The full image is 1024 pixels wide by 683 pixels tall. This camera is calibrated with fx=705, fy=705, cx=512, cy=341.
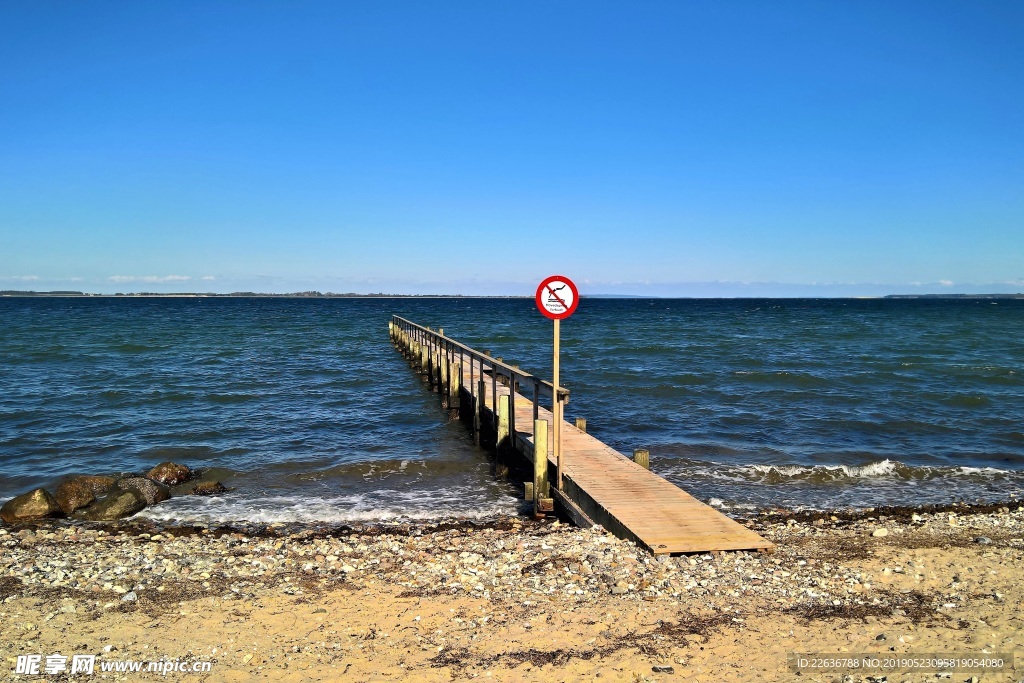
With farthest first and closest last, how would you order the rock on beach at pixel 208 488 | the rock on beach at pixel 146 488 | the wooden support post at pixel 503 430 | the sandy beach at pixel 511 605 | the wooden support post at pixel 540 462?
the wooden support post at pixel 503 430, the rock on beach at pixel 208 488, the rock on beach at pixel 146 488, the wooden support post at pixel 540 462, the sandy beach at pixel 511 605

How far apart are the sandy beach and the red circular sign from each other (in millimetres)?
2576

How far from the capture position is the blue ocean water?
10.7 meters

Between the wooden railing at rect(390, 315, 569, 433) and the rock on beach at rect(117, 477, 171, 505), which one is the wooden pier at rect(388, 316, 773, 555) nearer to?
the wooden railing at rect(390, 315, 569, 433)

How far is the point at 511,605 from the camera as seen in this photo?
580cm

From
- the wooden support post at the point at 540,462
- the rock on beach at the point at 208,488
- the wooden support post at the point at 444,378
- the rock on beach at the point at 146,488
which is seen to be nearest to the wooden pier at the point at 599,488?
the wooden support post at the point at 540,462

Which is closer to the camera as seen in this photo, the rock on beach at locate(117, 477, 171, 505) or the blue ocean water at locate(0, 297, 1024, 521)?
the rock on beach at locate(117, 477, 171, 505)

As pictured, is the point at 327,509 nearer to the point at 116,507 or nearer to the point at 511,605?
the point at 116,507

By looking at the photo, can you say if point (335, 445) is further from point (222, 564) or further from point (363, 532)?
point (222, 564)

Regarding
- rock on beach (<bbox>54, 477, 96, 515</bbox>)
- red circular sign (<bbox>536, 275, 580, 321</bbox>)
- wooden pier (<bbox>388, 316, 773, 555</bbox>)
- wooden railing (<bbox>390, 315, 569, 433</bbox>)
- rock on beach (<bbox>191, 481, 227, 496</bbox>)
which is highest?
red circular sign (<bbox>536, 275, 580, 321</bbox>)

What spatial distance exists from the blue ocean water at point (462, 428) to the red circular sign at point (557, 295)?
3.15 meters

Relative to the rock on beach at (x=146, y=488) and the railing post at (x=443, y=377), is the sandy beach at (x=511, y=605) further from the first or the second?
the railing post at (x=443, y=377)

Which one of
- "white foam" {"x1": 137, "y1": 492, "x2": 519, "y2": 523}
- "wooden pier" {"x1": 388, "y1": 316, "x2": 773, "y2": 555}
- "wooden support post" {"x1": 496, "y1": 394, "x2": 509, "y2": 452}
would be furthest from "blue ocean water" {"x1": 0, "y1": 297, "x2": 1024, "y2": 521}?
"wooden pier" {"x1": 388, "y1": 316, "x2": 773, "y2": 555}

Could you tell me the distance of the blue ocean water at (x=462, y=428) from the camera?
10.7m

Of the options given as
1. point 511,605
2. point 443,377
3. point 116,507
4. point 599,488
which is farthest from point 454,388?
point 511,605
